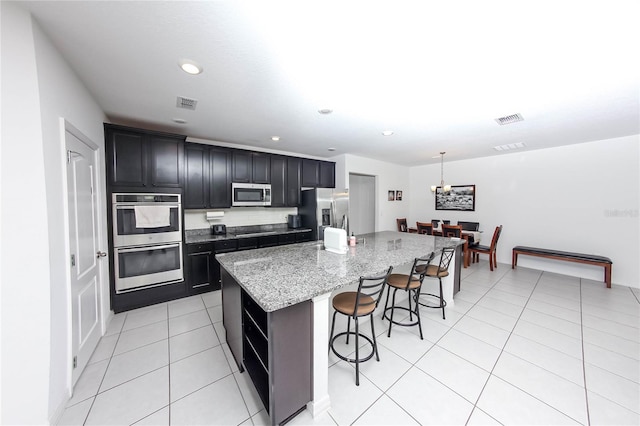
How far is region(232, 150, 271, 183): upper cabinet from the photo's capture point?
13.3 feet

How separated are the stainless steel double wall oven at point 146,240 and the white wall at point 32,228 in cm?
140

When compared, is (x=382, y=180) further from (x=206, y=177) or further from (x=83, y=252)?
(x=83, y=252)

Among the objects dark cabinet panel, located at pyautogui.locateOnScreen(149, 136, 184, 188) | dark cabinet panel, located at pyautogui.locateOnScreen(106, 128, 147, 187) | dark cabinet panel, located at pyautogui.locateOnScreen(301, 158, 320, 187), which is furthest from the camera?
dark cabinet panel, located at pyautogui.locateOnScreen(301, 158, 320, 187)

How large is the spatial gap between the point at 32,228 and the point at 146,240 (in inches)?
72.4

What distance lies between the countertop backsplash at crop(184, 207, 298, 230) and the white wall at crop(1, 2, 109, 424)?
2208 mm

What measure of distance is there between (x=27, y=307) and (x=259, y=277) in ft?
4.14

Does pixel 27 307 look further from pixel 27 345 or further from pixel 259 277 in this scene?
pixel 259 277

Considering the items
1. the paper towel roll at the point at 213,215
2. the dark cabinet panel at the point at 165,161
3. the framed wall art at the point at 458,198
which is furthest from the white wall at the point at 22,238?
the framed wall art at the point at 458,198

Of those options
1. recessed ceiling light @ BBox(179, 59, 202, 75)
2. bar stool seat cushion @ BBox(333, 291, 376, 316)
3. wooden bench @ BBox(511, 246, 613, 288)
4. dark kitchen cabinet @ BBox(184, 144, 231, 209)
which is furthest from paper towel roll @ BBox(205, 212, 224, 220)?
wooden bench @ BBox(511, 246, 613, 288)

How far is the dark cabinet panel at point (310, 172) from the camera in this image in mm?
4945

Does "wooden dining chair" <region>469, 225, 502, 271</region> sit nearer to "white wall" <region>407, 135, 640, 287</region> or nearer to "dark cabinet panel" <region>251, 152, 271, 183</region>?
"white wall" <region>407, 135, 640, 287</region>

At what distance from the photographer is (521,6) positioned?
1274mm

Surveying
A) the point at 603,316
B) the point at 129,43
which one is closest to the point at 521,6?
the point at 129,43

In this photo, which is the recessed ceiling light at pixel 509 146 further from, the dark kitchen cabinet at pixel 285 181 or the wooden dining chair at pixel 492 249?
the dark kitchen cabinet at pixel 285 181
